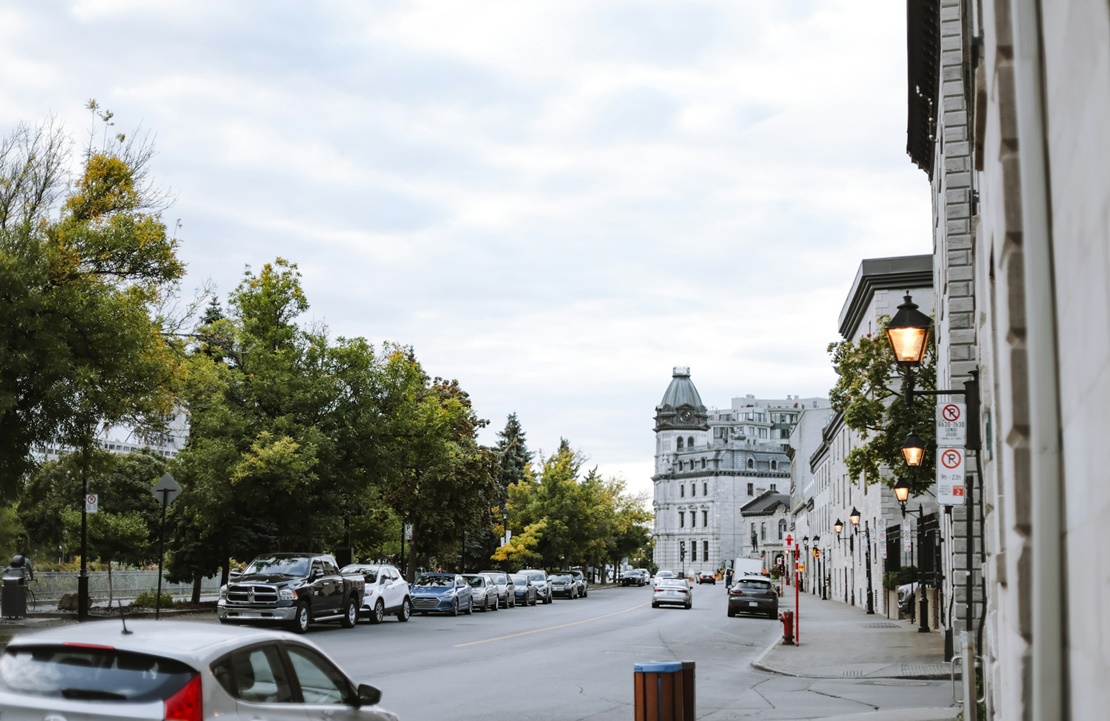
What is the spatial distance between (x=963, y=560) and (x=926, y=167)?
13.0 meters

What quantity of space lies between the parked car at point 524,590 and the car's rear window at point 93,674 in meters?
50.7

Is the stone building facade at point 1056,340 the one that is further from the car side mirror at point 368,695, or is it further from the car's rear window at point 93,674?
the car's rear window at point 93,674

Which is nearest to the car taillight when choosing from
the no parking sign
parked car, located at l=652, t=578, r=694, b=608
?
the no parking sign

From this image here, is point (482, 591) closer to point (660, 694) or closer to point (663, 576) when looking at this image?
point (663, 576)

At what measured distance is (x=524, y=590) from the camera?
2282 inches

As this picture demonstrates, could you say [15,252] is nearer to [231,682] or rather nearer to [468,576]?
[231,682]

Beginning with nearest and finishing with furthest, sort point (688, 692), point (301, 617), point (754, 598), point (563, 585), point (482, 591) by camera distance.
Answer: point (688, 692) → point (301, 617) → point (754, 598) → point (482, 591) → point (563, 585)

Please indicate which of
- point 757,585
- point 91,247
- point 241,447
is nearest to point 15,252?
point 91,247

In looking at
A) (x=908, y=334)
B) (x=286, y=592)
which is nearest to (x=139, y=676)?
(x=908, y=334)

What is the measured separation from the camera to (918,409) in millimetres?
28109

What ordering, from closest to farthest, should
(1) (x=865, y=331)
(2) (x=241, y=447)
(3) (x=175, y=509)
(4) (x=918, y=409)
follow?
1. (4) (x=918, y=409)
2. (2) (x=241, y=447)
3. (3) (x=175, y=509)
4. (1) (x=865, y=331)

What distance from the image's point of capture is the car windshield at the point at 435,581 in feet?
148

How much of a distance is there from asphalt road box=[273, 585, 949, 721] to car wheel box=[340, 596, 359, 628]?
0.36 m

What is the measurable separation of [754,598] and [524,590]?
1367 cm
